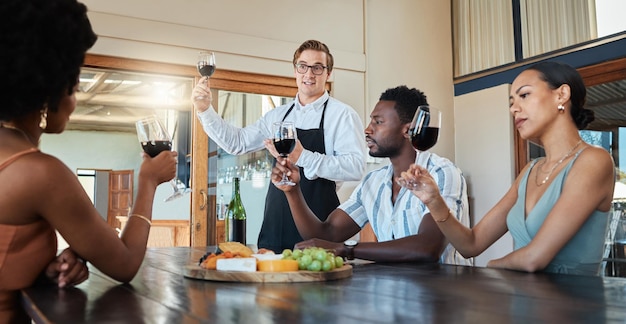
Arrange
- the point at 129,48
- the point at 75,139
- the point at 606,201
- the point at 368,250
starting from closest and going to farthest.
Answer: the point at 606,201 < the point at 368,250 < the point at 129,48 < the point at 75,139

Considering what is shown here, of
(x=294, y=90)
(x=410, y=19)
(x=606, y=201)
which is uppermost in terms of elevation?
(x=410, y=19)

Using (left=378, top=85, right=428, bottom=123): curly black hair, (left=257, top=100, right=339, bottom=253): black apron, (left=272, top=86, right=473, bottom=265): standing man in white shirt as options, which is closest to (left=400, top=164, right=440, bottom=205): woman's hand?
(left=272, top=86, right=473, bottom=265): standing man in white shirt

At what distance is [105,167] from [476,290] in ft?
32.4

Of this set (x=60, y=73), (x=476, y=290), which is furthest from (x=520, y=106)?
(x=60, y=73)

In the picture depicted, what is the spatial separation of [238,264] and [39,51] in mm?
585

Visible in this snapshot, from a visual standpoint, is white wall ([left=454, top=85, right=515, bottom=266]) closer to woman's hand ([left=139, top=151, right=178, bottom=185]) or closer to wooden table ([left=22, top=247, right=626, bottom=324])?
wooden table ([left=22, top=247, right=626, bottom=324])

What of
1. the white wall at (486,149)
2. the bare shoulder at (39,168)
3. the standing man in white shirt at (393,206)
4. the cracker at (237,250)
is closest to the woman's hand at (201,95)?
the standing man in white shirt at (393,206)

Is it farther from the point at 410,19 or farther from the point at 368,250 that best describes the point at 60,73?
the point at 410,19

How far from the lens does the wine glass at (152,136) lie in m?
1.44

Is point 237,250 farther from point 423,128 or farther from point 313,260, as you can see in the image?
point 423,128

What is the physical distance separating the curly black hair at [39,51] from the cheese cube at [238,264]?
479 mm

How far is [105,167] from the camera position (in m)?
10.2

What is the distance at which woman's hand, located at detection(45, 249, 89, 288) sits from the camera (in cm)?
121

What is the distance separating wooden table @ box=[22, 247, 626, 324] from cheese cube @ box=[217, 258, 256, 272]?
0.16 feet
